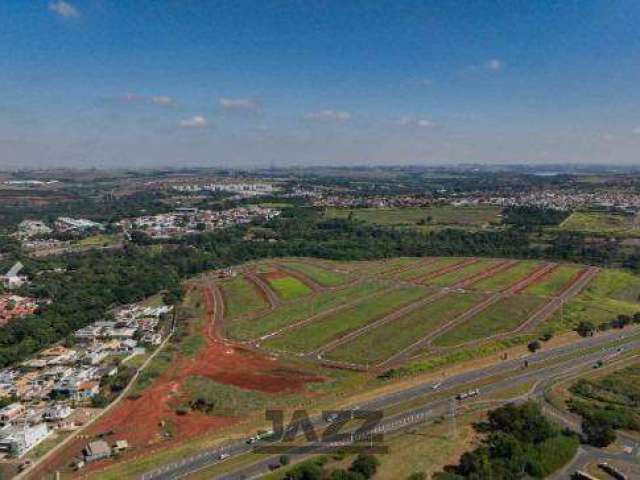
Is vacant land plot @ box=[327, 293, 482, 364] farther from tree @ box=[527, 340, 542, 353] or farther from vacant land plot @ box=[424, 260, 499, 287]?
tree @ box=[527, 340, 542, 353]

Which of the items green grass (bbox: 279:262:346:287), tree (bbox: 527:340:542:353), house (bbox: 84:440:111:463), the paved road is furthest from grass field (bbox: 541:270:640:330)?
house (bbox: 84:440:111:463)

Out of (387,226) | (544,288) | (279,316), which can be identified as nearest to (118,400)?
(279,316)

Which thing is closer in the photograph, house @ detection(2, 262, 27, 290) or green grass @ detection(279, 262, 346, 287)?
house @ detection(2, 262, 27, 290)

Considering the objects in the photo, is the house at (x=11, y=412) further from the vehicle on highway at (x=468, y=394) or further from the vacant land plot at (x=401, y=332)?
the vehicle on highway at (x=468, y=394)

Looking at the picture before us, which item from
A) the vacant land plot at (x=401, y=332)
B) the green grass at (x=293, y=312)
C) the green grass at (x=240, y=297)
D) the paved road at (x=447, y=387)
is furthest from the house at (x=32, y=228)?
the paved road at (x=447, y=387)

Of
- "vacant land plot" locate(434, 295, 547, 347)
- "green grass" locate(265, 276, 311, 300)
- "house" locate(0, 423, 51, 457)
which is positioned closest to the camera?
"house" locate(0, 423, 51, 457)

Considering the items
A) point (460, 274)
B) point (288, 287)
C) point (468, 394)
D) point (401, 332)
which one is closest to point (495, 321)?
point (401, 332)
